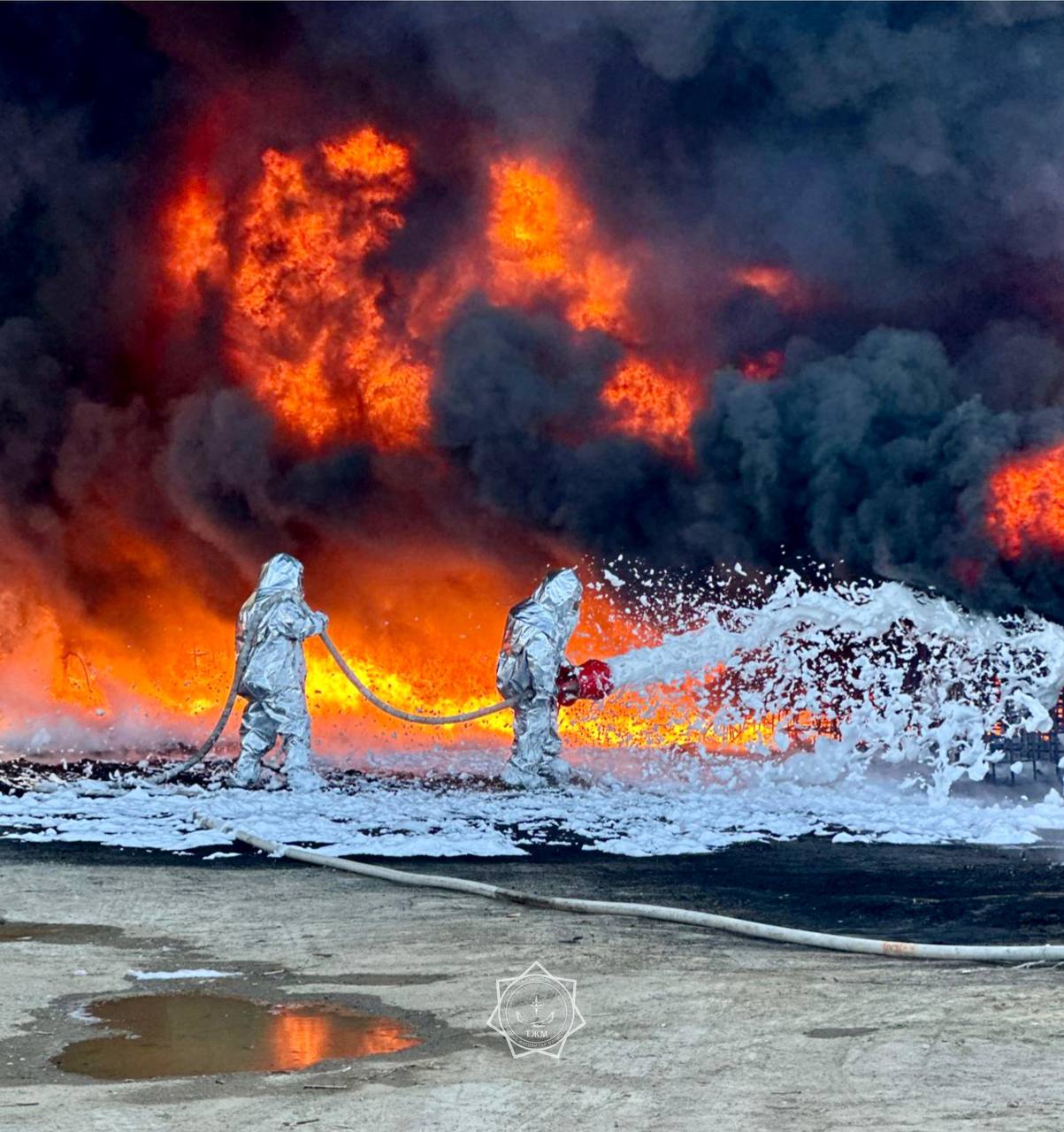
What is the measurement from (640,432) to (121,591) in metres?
11.3

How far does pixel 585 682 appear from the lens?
679 inches

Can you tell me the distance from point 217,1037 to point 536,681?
10571 mm

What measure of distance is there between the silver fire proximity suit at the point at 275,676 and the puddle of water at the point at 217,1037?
960 cm

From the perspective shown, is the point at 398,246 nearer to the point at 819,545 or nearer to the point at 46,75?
the point at 46,75

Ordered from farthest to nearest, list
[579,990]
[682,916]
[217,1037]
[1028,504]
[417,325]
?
[417,325], [1028,504], [682,916], [579,990], [217,1037]

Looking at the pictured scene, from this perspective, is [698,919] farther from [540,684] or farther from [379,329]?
[379,329]

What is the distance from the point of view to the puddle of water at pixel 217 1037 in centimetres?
620

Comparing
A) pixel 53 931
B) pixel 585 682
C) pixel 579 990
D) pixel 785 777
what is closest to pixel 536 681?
pixel 585 682

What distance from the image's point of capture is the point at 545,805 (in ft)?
50.6

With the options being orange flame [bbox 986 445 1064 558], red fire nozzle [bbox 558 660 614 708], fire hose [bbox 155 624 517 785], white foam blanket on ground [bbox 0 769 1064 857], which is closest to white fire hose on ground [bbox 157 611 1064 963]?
white foam blanket on ground [bbox 0 769 1064 857]

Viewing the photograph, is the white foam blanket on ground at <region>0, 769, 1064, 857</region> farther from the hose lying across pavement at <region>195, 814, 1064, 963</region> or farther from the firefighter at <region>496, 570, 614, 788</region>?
the hose lying across pavement at <region>195, 814, 1064, 963</region>

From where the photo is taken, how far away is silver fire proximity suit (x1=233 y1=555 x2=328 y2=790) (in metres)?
17.0

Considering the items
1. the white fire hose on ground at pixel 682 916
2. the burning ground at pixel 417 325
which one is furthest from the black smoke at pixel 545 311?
the white fire hose on ground at pixel 682 916

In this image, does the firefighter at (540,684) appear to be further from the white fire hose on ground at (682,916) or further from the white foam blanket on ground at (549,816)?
the white fire hose on ground at (682,916)
